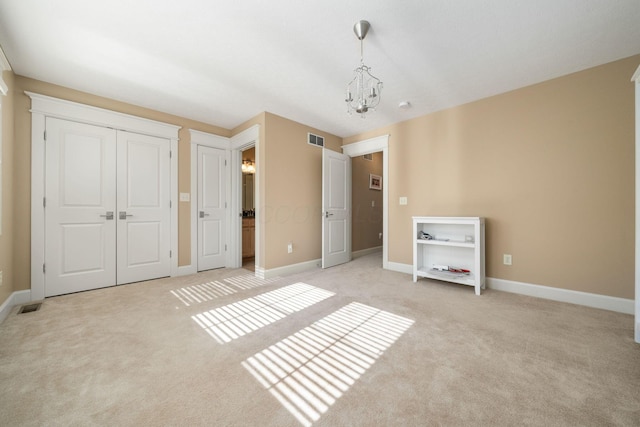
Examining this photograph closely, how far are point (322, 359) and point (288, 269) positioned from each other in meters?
2.26

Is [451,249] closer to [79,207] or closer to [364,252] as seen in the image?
[364,252]

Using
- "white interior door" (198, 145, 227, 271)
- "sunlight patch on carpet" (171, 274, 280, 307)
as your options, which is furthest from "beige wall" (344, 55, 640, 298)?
"white interior door" (198, 145, 227, 271)

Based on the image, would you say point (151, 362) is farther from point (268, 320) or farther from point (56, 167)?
point (56, 167)

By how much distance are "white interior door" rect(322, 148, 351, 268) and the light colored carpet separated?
5.44ft

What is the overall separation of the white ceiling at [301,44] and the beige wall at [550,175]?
285 mm

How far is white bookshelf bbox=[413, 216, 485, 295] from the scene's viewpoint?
2863 mm

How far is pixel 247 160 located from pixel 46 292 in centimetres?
406

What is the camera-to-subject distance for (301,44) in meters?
2.09

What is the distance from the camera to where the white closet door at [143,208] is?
3.16 meters

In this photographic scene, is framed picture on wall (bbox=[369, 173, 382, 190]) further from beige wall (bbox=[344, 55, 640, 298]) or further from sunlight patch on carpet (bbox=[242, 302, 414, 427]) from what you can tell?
sunlight patch on carpet (bbox=[242, 302, 414, 427])

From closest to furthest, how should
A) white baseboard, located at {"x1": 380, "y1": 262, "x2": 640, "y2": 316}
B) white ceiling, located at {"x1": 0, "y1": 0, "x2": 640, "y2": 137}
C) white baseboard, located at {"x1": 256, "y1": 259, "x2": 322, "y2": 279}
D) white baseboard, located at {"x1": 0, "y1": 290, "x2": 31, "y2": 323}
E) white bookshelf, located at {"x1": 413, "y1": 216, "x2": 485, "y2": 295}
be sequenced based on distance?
white ceiling, located at {"x1": 0, "y1": 0, "x2": 640, "y2": 137}
white baseboard, located at {"x1": 0, "y1": 290, "x2": 31, "y2": 323}
white baseboard, located at {"x1": 380, "y1": 262, "x2": 640, "y2": 316}
white bookshelf, located at {"x1": 413, "y1": 216, "x2": 485, "y2": 295}
white baseboard, located at {"x1": 256, "y1": 259, "x2": 322, "y2": 279}

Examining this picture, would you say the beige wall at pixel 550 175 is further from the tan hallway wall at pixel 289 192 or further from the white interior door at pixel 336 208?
the tan hallway wall at pixel 289 192

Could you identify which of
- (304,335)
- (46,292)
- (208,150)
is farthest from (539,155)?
(46,292)

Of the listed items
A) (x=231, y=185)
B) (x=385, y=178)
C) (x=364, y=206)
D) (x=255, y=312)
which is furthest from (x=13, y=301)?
(x=364, y=206)
